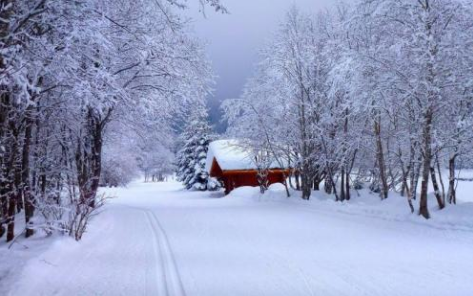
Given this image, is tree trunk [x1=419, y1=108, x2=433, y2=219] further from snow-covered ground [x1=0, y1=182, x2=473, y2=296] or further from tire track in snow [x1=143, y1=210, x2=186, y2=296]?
tire track in snow [x1=143, y1=210, x2=186, y2=296]

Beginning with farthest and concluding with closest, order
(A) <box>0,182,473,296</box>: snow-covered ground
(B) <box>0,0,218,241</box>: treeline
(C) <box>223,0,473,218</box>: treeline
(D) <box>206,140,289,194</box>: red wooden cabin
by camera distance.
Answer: (D) <box>206,140,289,194</box>: red wooden cabin
(C) <box>223,0,473,218</box>: treeline
(A) <box>0,182,473,296</box>: snow-covered ground
(B) <box>0,0,218,241</box>: treeline

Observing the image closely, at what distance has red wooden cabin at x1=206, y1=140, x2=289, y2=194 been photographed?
32.9 meters

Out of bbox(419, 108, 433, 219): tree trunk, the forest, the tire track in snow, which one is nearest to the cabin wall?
the forest

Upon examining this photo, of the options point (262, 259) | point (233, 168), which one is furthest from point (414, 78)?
point (233, 168)

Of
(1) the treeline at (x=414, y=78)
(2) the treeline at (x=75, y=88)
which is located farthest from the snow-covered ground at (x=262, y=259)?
(1) the treeline at (x=414, y=78)

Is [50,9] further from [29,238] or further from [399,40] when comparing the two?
[399,40]

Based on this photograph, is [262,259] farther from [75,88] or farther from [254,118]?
[254,118]

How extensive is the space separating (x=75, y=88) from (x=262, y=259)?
179 inches

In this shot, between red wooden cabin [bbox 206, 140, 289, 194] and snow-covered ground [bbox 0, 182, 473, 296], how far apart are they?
1960cm

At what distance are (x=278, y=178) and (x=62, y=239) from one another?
91.7 ft

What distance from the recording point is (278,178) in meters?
35.9

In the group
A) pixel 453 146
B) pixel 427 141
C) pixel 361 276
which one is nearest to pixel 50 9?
pixel 361 276

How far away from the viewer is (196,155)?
44.5 m

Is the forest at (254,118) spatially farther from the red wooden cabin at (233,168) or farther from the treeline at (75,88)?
the red wooden cabin at (233,168)
